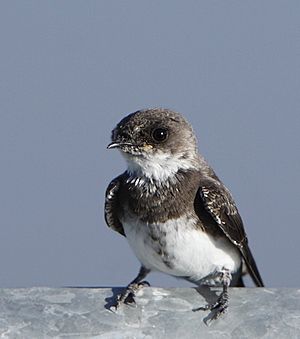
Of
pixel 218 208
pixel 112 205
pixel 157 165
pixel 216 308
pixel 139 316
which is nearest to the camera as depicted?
pixel 139 316

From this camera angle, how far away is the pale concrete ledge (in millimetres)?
3162

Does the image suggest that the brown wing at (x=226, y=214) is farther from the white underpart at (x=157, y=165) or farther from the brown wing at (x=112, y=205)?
the brown wing at (x=112, y=205)

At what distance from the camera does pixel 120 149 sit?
532 cm

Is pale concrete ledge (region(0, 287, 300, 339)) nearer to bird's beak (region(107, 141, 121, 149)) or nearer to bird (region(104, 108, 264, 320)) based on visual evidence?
bird (region(104, 108, 264, 320))

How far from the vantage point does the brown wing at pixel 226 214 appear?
535cm

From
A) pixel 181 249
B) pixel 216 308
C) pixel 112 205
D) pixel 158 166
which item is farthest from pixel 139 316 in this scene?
pixel 112 205

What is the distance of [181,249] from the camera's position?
17.1 feet

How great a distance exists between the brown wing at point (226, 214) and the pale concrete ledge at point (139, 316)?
1.88 metres

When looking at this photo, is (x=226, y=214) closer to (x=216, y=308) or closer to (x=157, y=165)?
(x=157, y=165)

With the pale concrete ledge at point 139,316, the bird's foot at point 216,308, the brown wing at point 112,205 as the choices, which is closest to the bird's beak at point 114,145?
the brown wing at point 112,205

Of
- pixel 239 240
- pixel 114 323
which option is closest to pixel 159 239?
pixel 239 240

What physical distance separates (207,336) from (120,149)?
89.8 inches

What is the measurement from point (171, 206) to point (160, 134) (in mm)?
474

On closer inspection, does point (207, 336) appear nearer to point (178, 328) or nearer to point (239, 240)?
point (178, 328)
